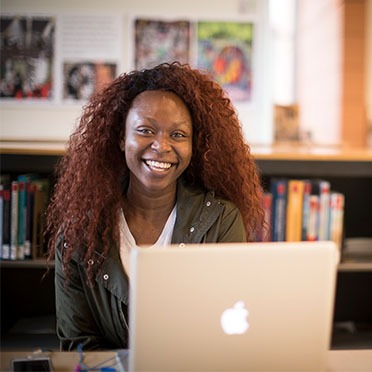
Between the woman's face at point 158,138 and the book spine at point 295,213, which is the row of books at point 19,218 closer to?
the woman's face at point 158,138

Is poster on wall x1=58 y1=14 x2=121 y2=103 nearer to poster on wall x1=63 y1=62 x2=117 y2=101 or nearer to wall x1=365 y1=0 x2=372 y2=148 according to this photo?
poster on wall x1=63 y1=62 x2=117 y2=101

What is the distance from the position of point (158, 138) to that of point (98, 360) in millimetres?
561

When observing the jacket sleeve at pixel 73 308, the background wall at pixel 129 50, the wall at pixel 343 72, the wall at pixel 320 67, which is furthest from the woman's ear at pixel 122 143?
the wall at pixel 343 72

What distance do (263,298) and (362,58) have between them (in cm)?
269

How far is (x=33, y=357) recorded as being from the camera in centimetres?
123

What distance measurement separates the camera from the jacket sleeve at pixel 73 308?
4.85 ft

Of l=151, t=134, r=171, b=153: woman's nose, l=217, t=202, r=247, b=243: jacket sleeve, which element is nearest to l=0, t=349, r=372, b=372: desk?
l=217, t=202, r=247, b=243: jacket sleeve

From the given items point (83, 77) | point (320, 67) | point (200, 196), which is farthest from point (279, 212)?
point (320, 67)

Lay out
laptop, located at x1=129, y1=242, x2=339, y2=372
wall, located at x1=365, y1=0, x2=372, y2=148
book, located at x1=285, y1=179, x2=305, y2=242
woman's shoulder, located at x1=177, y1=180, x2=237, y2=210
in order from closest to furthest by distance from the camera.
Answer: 1. laptop, located at x1=129, y1=242, x2=339, y2=372
2. woman's shoulder, located at x1=177, y1=180, x2=237, y2=210
3. book, located at x1=285, y1=179, x2=305, y2=242
4. wall, located at x1=365, y1=0, x2=372, y2=148

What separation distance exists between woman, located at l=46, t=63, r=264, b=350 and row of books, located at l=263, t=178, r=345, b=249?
61 cm

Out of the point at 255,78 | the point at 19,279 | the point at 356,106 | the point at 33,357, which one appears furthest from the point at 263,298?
the point at 356,106

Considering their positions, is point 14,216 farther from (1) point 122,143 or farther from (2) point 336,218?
(2) point 336,218

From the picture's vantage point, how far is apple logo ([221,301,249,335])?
984 millimetres

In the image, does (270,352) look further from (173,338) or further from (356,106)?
(356,106)
